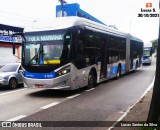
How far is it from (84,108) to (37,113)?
1670 mm

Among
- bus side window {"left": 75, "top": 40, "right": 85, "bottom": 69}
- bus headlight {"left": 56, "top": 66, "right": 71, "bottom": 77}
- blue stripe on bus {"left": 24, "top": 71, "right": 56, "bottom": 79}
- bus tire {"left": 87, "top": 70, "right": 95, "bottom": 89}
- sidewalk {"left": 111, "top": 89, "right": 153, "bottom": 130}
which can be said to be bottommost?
sidewalk {"left": 111, "top": 89, "right": 153, "bottom": 130}

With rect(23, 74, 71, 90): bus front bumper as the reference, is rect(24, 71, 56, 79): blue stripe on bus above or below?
above

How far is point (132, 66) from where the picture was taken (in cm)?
2311

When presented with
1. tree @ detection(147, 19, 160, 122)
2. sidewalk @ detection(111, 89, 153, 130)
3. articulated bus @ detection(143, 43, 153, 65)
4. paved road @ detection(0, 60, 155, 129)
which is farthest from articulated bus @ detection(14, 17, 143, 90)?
articulated bus @ detection(143, 43, 153, 65)

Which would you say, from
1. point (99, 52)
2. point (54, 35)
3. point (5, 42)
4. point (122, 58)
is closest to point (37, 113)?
point (54, 35)

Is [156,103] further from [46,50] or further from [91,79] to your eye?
[91,79]

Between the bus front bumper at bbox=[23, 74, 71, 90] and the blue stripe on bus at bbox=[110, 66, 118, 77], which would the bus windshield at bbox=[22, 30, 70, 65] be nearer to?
the bus front bumper at bbox=[23, 74, 71, 90]

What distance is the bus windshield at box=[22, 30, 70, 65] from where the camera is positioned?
1059 cm

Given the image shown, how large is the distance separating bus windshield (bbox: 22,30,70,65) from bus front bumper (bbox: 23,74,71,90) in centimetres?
68

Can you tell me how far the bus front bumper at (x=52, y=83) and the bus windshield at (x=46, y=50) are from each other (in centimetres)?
68

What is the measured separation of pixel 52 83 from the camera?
34.2 feet

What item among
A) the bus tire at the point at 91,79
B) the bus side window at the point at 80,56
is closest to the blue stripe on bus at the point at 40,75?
the bus side window at the point at 80,56

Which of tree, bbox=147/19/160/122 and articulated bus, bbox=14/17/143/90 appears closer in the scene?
tree, bbox=147/19/160/122

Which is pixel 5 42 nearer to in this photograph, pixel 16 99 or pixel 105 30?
pixel 105 30
